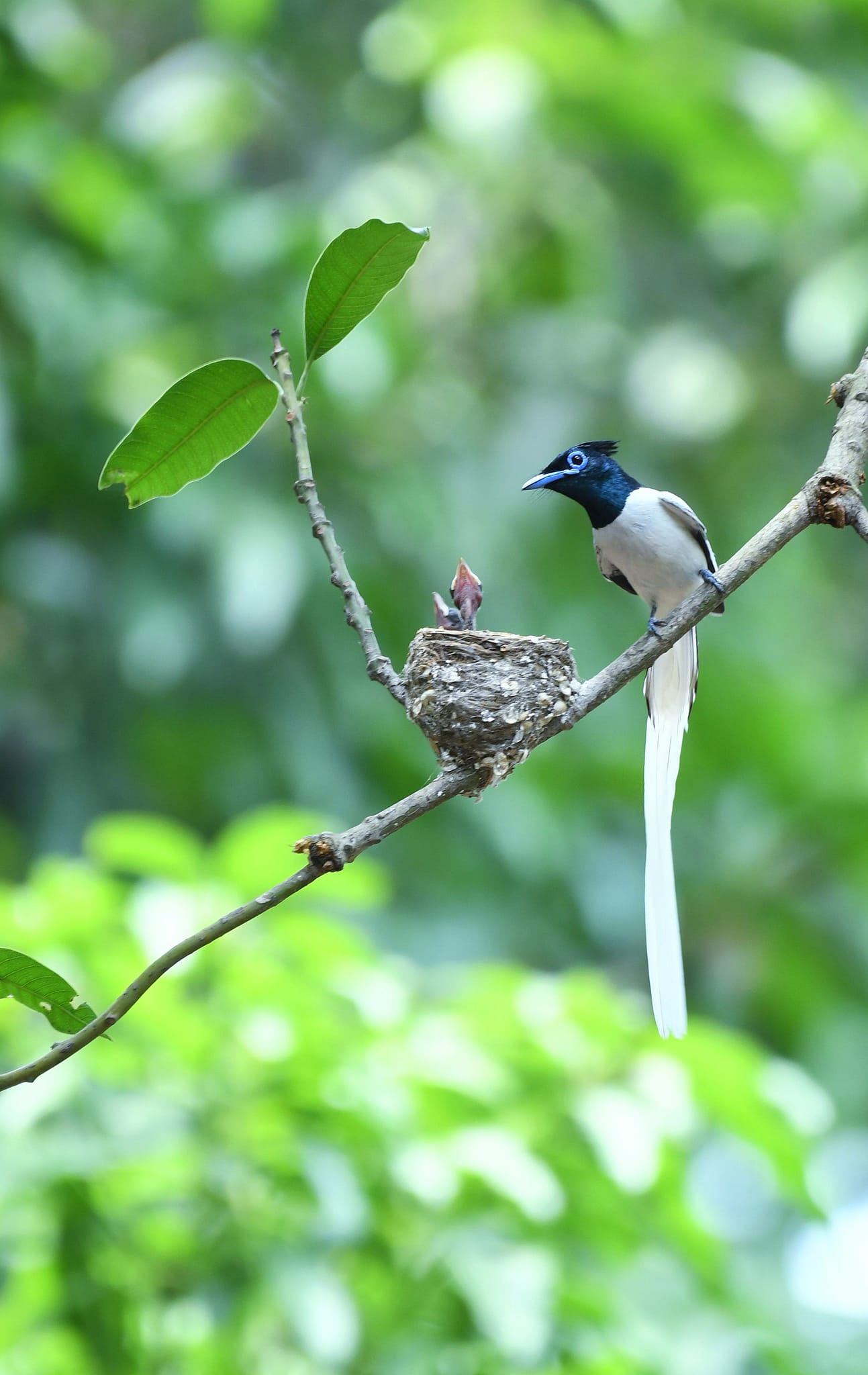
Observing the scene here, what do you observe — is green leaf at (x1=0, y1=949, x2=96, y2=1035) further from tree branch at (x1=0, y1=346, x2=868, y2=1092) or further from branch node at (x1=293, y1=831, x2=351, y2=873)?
branch node at (x1=293, y1=831, x2=351, y2=873)

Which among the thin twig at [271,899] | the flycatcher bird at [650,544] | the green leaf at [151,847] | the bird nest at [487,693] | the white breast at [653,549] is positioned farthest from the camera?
the green leaf at [151,847]

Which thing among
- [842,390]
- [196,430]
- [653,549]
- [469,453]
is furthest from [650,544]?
[469,453]

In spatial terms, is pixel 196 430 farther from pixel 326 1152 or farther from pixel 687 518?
pixel 326 1152

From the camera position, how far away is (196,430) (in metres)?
1.15

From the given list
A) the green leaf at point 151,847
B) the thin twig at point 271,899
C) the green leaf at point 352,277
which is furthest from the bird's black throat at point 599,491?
the green leaf at point 151,847

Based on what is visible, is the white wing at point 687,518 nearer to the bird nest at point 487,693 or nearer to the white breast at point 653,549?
the white breast at point 653,549

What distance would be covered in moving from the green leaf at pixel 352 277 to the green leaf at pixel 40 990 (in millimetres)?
553

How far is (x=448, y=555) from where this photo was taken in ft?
22.1

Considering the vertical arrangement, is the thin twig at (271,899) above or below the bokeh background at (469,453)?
below

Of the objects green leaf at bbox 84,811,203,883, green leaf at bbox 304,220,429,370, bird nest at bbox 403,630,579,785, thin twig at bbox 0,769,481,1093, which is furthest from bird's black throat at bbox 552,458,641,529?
green leaf at bbox 84,811,203,883

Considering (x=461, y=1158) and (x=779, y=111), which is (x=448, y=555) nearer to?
(x=779, y=111)

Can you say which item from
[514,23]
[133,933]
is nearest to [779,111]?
[514,23]

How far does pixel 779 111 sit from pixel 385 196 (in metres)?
2.01

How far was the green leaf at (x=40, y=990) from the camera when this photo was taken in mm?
1097
